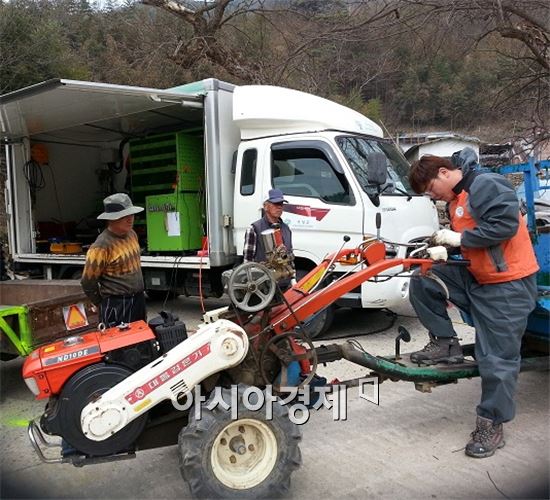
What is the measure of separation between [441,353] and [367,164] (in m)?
2.61

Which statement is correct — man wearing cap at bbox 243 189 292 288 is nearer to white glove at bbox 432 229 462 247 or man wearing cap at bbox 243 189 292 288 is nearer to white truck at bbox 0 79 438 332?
white truck at bbox 0 79 438 332

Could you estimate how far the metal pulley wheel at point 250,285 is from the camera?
2791 millimetres

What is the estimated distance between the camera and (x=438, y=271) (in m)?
3.60

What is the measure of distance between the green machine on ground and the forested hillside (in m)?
4.85

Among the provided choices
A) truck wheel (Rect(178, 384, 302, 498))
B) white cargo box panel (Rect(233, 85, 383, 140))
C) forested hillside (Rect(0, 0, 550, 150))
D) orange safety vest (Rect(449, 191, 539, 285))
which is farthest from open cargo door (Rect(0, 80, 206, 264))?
forested hillside (Rect(0, 0, 550, 150))

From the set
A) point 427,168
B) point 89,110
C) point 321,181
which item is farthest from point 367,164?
point 89,110

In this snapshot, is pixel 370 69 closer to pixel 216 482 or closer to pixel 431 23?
pixel 431 23

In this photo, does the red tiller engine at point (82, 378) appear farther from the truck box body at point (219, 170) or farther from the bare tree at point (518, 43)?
the bare tree at point (518, 43)

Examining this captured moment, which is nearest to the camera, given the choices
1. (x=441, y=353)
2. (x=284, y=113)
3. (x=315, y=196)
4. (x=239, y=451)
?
(x=239, y=451)

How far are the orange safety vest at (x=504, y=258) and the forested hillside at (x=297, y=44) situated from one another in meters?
6.10

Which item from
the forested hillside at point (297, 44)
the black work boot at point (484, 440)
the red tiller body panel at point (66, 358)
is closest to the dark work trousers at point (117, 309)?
the red tiller body panel at point (66, 358)

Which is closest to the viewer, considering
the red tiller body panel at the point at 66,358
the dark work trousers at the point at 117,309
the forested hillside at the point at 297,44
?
the red tiller body panel at the point at 66,358

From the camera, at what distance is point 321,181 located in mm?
5762

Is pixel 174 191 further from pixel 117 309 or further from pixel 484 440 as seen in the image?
pixel 484 440
